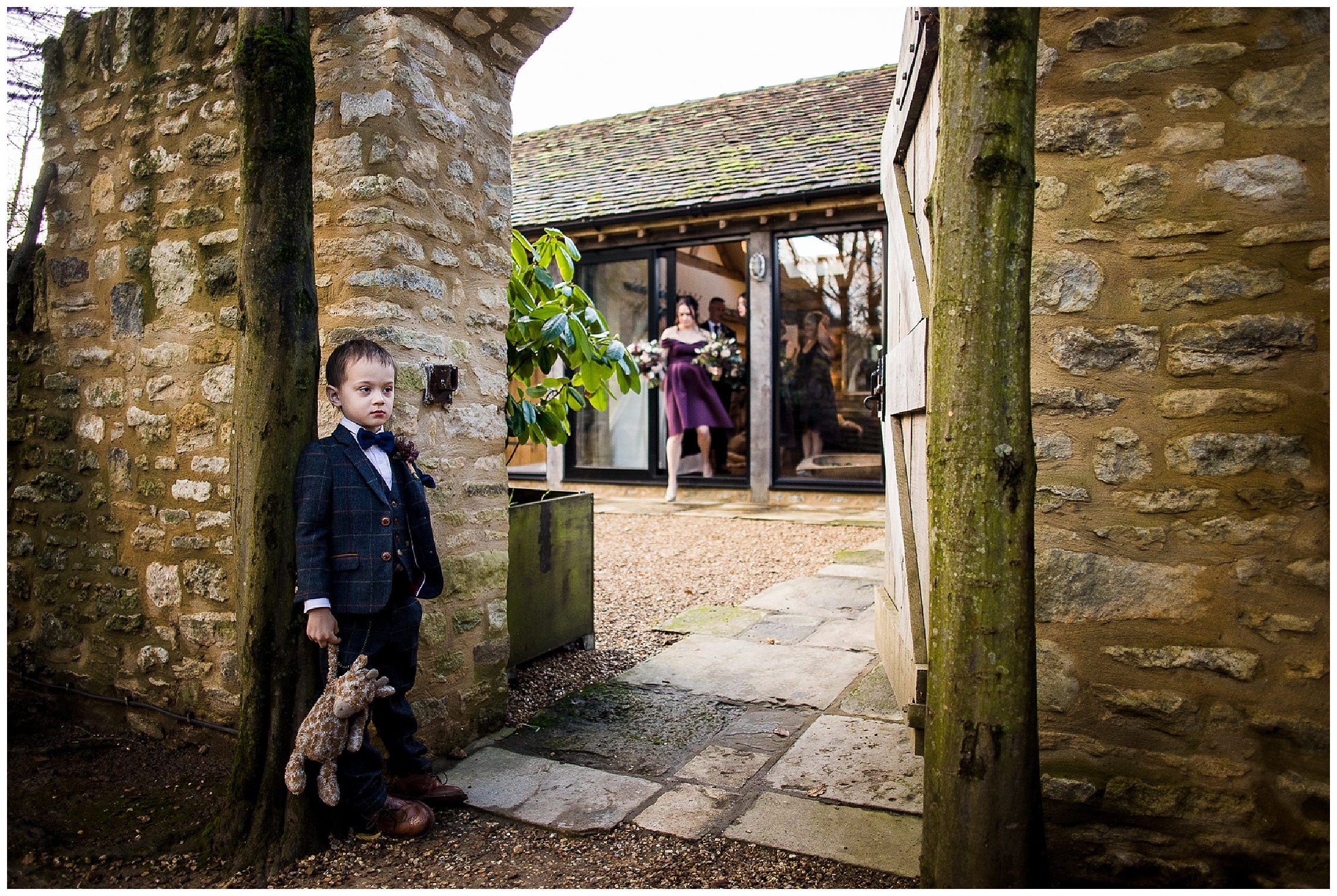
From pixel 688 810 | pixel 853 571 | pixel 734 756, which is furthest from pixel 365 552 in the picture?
pixel 853 571

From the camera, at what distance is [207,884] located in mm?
2379

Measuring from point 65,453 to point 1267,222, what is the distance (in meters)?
4.40

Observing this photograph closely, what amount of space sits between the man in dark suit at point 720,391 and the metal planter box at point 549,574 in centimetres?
593

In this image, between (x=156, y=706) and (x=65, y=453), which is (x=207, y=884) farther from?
(x=65, y=453)

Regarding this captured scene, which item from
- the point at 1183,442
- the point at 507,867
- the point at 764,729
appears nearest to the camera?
the point at 1183,442

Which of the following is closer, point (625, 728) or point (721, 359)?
point (625, 728)

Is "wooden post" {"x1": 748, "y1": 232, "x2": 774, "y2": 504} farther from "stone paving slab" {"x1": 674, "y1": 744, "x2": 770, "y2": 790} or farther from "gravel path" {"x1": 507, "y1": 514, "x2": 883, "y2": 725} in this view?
"stone paving slab" {"x1": 674, "y1": 744, "x2": 770, "y2": 790}

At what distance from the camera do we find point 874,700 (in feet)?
12.0

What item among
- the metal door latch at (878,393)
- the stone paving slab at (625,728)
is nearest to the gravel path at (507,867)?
the stone paving slab at (625,728)

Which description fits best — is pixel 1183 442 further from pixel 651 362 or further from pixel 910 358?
pixel 651 362

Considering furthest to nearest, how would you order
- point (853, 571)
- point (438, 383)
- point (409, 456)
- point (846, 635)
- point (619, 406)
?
point (619, 406) < point (853, 571) < point (846, 635) < point (438, 383) < point (409, 456)

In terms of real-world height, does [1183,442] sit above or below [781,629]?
above

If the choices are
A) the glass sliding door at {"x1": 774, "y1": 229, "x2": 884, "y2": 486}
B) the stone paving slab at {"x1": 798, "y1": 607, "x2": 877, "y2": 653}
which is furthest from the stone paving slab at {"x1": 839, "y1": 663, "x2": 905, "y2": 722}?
the glass sliding door at {"x1": 774, "y1": 229, "x2": 884, "y2": 486}

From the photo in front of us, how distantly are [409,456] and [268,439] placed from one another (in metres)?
0.41
